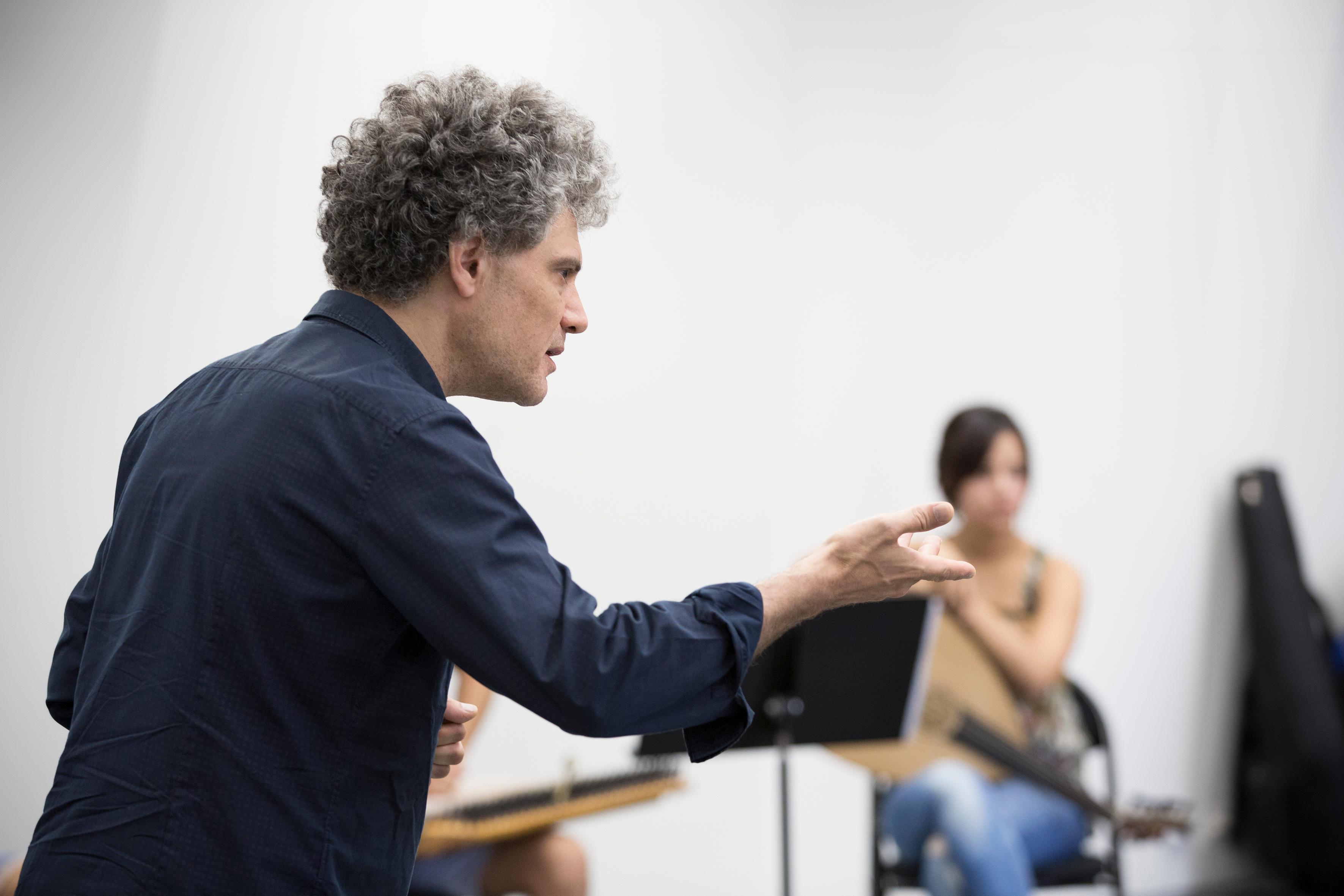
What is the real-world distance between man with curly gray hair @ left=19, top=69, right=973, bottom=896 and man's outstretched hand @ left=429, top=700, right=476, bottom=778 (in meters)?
0.15

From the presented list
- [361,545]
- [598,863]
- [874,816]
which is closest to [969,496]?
[874,816]

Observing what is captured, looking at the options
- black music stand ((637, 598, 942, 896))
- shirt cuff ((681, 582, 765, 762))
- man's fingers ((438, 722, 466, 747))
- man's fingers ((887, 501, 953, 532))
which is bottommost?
black music stand ((637, 598, 942, 896))

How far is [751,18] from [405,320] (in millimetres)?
2497

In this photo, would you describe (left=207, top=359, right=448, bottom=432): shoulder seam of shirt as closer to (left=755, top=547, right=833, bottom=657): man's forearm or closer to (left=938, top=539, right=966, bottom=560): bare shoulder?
(left=755, top=547, right=833, bottom=657): man's forearm

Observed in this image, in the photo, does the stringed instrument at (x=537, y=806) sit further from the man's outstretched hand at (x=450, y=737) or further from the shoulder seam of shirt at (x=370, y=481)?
the shoulder seam of shirt at (x=370, y=481)

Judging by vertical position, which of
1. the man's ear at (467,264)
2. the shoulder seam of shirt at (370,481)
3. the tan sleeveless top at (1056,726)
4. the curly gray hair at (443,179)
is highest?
the curly gray hair at (443,179)

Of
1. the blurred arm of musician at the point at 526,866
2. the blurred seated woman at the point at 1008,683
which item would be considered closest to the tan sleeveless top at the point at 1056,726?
the blurred seated woman at the point at 1008,683

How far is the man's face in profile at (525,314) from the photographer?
103 centimetres

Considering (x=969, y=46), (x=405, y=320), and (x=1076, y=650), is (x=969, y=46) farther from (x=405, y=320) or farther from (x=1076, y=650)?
(x=405, y=320)

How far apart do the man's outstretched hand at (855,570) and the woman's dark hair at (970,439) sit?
192 cm

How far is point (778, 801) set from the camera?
10.4 feet

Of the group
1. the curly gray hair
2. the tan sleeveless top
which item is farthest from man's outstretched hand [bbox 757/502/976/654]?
the tan sleeveless top

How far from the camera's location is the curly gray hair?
1013 mm

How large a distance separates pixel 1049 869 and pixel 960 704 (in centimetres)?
39
